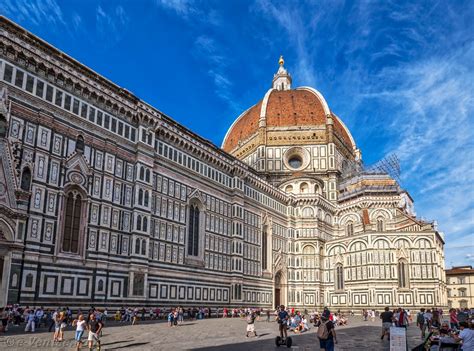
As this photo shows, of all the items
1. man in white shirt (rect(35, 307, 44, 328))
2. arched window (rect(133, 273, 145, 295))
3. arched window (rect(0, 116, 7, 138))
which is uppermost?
arched window (rect(0, 116, 7, 138))

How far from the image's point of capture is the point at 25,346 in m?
18.0

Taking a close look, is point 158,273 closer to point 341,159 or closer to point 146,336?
point 146,336

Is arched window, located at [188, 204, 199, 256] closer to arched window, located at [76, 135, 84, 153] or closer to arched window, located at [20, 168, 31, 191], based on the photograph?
arched window, located at [76, 135, 84, 153]

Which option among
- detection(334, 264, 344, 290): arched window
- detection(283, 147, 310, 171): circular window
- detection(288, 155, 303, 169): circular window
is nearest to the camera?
detection(334, 264, 344, 290): arched window

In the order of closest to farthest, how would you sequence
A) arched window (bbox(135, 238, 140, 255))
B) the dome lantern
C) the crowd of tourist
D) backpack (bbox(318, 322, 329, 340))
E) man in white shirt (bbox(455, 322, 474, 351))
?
man in white shirt (bbox(455, 322, 474, 351)) → backpack (bbox(318, 322, 329, 340)) → the crowd of tourist → arched window (bbox(135, 238, 140, 255)) → the dome lantern

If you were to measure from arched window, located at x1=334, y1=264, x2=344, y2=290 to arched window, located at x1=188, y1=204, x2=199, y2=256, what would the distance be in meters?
26.5

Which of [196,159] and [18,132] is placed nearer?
[18,132]

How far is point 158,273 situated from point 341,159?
A: 48.5 m

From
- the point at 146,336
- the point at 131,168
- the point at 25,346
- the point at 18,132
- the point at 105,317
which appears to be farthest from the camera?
the point at 131,168

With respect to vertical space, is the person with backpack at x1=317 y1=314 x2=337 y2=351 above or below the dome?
below

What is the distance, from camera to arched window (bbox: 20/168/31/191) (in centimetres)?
2962

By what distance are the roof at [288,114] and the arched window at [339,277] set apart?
88.3 ft

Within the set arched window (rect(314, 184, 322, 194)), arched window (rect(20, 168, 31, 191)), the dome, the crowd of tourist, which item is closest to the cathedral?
arched window (rect(20, 168, 31, 191))

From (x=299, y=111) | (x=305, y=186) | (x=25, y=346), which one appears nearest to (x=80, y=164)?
(x=25, y=346)
